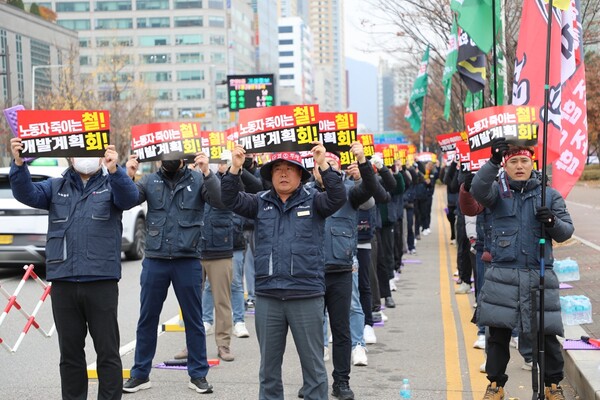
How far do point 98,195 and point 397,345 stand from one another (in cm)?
412

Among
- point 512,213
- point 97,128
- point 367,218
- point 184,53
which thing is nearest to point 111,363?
point 97,128

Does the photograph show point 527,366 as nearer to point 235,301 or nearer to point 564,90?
point 564,90

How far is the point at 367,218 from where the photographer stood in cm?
895

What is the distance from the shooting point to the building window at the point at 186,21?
4729 inches

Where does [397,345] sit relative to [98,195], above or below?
below

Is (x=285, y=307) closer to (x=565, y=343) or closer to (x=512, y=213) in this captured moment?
(x=512, y=213)

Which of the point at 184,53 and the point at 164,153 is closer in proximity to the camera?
the point at 164,153

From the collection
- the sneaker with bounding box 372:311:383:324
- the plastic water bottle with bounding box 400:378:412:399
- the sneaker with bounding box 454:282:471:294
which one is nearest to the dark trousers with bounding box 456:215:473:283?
the sneaker with bounding box 454:282:471:294

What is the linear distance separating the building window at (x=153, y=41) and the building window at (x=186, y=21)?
101 inches

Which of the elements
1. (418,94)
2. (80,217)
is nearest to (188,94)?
(418,94)

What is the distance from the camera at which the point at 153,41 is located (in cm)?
12212

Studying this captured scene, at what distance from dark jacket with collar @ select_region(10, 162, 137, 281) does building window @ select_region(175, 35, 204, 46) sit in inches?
4592

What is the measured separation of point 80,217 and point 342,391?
8.09ft

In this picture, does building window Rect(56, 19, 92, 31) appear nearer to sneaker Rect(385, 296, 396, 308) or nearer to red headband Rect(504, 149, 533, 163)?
sneaker Rect(385, 296, 396, 308)
